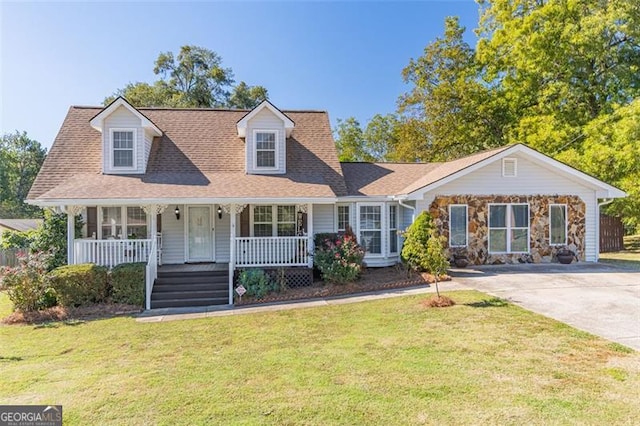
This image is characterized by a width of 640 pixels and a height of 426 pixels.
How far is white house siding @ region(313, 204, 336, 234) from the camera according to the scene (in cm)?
1400

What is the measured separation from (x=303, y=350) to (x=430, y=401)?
8.37 ft

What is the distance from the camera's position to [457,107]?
87.2ft

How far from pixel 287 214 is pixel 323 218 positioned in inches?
55.8

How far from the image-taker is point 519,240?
1430 centimetres

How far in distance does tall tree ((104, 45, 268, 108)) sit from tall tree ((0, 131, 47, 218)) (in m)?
33.2

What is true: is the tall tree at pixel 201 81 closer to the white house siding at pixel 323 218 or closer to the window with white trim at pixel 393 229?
the white house siding at pixel 323 218

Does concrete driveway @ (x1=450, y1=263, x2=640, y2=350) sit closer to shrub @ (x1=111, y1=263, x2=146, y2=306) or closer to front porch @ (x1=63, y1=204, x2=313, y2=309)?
front porch @ (x1=63, y1=204, x2=313, y2=309)

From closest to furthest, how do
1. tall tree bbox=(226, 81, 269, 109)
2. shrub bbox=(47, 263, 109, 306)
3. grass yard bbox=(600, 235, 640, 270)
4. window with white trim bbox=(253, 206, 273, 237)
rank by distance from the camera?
shrub bbox=(47, 263, 109, 306), window with white trim bbox=(253, 206, 273, 237), grass yard bbox=(600, 235, 640, 270), tall tree bbox=(226, 81, 269, 109)

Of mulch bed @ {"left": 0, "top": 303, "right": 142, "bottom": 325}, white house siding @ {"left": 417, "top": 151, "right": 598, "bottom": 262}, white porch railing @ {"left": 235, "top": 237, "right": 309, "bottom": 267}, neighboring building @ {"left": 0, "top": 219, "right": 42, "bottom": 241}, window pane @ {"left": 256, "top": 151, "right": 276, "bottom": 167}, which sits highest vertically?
window pane @ {"left": 256, "top": 151, "right": 276, "bottom": 167}

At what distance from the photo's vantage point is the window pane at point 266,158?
1431 centimetres

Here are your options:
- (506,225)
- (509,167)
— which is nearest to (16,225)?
(506,225)

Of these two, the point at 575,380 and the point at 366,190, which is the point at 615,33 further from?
the point at 575,380


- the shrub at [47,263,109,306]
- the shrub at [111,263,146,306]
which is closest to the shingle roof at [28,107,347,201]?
the shrub at [47,263,109,306]

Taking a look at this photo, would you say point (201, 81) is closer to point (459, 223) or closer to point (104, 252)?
point (104, 252)
